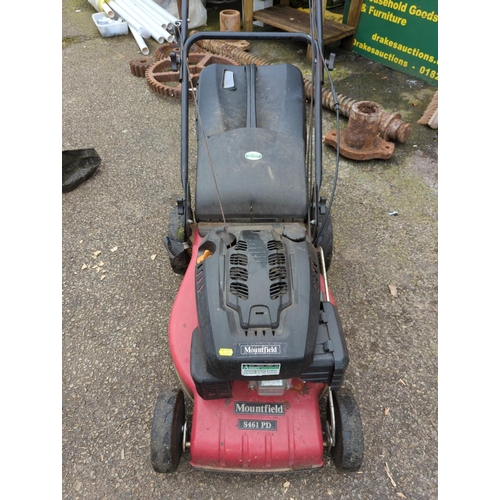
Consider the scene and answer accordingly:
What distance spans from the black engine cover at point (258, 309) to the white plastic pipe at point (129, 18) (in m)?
4.88

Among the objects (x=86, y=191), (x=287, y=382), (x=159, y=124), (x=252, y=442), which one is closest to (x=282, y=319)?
(x=287, y=382)

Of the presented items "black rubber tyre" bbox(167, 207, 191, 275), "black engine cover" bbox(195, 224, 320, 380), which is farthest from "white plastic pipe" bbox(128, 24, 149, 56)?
"black engine cover" bbox(195, 224, 320, 380)

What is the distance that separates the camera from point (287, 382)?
5.40 ft

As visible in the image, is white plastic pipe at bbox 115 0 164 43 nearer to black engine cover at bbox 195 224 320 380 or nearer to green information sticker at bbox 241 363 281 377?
black engine cover at bbox 195 224 320 380

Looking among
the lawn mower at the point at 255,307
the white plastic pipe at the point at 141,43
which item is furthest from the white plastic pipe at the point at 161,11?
the lawn mower at the point at 255,307

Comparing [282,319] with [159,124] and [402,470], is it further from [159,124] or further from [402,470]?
[159,124]

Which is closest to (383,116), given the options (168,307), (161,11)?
(168,307)

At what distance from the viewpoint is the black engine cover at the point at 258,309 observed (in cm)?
135

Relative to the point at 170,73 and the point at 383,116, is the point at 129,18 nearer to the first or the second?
the point at 170,73

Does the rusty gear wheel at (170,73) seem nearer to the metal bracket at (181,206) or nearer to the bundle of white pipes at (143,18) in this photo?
the bundle of white pipes at (143,18)

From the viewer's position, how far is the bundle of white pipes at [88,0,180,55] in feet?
17.3

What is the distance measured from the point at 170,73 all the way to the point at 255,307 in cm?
379

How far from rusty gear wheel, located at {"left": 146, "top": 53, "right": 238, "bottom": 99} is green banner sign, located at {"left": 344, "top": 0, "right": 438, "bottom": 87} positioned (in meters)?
1.74
